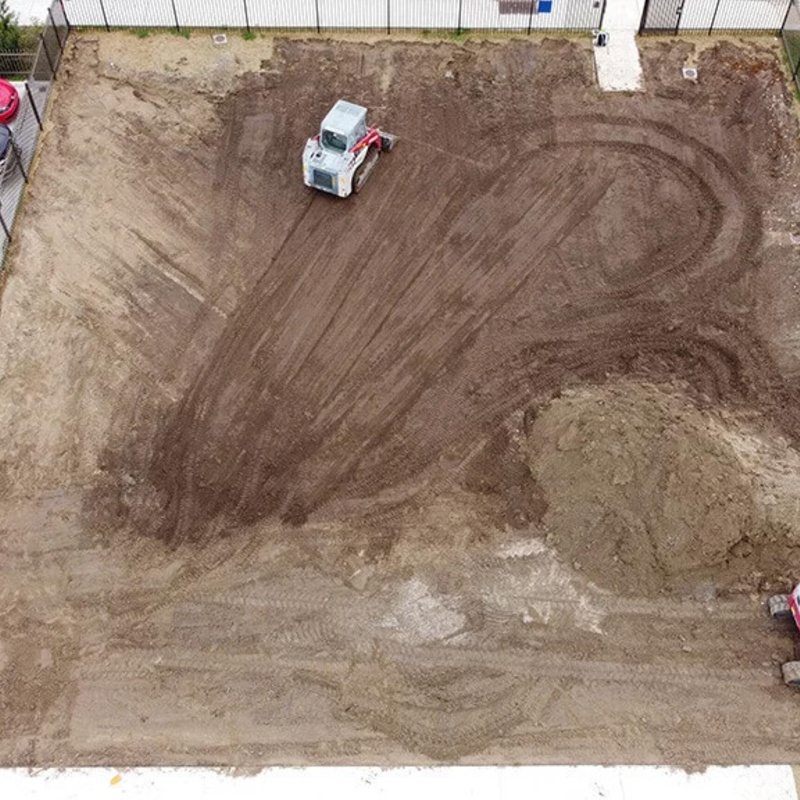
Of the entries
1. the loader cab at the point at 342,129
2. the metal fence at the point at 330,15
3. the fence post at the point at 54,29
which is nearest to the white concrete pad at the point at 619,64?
the metal fence at the point at 330,15

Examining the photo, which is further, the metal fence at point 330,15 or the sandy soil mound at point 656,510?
the metal fence at point 330,15

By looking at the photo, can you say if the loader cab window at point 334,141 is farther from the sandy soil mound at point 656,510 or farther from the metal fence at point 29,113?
the sandy soil mound at point 656,510

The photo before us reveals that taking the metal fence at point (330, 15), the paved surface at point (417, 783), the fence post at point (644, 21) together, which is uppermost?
the metal fence at point (330, 15)

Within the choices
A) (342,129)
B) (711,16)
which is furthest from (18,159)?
(711,16)

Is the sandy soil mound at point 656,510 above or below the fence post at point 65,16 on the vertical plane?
below

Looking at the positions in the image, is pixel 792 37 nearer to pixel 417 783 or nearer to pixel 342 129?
pixel 342 129

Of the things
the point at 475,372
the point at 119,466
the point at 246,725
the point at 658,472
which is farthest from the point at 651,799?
the point at 119,466

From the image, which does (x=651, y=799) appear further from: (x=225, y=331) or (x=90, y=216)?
(x=90, y=216)
